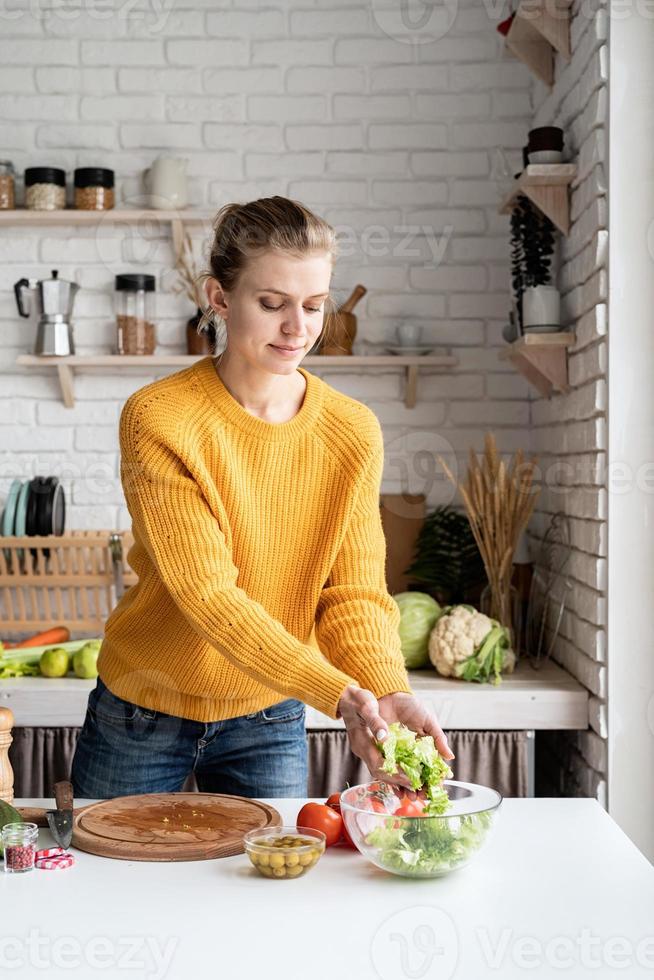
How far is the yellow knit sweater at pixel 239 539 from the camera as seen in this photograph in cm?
153

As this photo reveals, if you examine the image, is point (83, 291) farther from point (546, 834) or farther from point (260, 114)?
point (546, 834)

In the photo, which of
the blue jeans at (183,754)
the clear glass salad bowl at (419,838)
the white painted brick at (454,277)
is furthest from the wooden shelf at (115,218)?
the clear glass salad bowl at (419,838)

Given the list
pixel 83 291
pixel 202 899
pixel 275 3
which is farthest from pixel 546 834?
pixel 275 3

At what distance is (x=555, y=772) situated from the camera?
291 cm

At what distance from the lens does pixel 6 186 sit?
3264mm

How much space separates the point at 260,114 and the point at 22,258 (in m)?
0.83

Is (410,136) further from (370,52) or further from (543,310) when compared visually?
(543,310)

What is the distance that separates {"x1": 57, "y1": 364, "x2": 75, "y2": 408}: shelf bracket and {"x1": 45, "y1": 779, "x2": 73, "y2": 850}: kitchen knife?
79.3 inches

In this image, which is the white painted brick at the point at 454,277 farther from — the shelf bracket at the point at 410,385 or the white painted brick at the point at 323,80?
the white painted brick at the point at 323,80

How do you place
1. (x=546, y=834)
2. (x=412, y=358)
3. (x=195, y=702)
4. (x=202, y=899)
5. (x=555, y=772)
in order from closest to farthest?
(x=202, y=899)
(x=546, y=834)
(x=195, y=702)
(x=555, y=772)
(x=412, y=358)

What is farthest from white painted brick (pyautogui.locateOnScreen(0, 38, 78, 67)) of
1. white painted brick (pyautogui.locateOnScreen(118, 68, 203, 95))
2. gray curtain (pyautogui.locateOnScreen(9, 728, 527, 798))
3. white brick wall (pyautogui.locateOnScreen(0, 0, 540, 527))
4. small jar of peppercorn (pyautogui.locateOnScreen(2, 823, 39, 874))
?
small jar of peppercorn (pyautogui.locateOnScreen(2, 823, 39, 874))

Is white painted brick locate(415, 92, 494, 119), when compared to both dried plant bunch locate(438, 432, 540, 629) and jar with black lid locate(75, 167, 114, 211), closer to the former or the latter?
jar with black lid locate(75, 167, 114, 211)

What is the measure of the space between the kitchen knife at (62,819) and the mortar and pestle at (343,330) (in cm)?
198

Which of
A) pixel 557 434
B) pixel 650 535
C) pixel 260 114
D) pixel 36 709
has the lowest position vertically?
pixel 36 709
